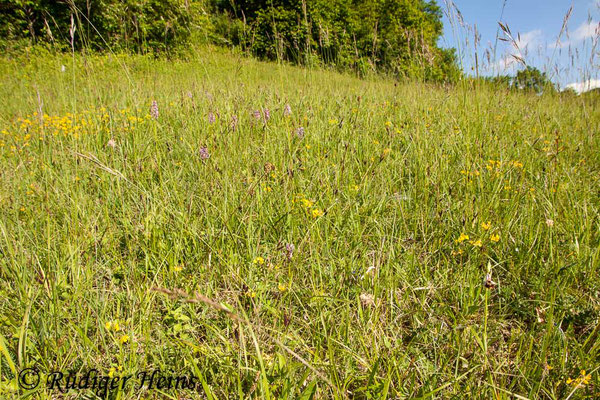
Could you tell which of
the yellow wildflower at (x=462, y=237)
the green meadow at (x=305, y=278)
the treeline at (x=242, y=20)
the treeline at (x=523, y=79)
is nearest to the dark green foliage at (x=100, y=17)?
the treeline at (x=242, y=20)

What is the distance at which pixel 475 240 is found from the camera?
1.49 meters

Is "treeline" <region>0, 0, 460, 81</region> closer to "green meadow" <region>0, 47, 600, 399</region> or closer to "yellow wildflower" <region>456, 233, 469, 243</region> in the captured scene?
"green meadow" <region>0, 47, 600, 399</region>

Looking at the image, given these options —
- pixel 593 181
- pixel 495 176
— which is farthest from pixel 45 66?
pixel 593 181

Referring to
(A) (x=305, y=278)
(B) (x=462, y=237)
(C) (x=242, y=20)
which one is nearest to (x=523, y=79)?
(B) (x=462, y=237)

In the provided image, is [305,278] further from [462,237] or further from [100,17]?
[100,17]

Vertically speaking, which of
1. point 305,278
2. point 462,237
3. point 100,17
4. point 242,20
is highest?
point 100,17

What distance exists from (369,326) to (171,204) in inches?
41.9

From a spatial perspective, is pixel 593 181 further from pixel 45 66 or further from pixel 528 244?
pixel 45 66

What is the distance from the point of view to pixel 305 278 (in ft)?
4.48

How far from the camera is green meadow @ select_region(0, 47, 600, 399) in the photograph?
38.9 inches

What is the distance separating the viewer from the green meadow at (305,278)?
3.25ft

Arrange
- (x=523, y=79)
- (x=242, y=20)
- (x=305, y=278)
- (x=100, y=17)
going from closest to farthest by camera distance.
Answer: (x=305, y=278)
(x=523, y=79)
(x=242, y=20)
(x=100, y=17)

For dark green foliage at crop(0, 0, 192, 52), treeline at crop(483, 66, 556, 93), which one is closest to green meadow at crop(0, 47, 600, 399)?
treeline at crop(483, 66, 556, 93)

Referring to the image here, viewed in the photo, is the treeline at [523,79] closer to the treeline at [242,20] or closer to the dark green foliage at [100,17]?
the treeline at [242,20]
